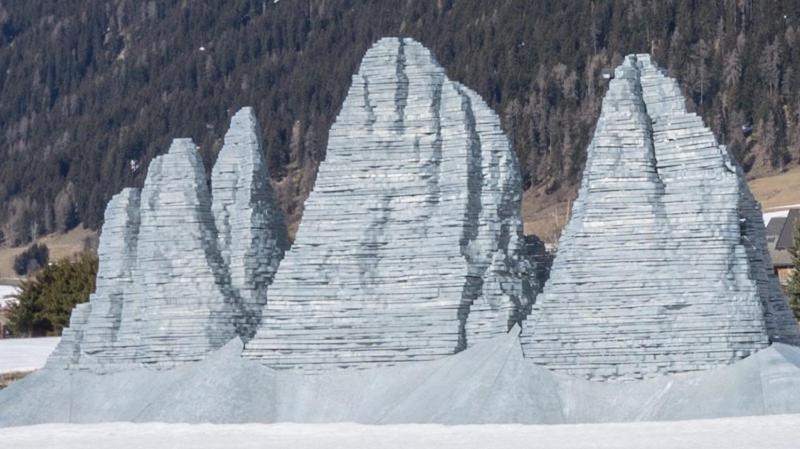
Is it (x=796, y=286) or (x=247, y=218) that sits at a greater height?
(x=247, y=218)

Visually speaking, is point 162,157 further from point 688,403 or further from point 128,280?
point 688,403

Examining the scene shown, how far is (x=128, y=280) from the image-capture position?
35.3 m

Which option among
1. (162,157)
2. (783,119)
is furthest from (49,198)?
(162,157)

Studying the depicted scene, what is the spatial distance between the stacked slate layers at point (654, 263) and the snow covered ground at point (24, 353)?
23643mm

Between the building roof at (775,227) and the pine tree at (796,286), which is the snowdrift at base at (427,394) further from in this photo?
the building roof at (775,227)

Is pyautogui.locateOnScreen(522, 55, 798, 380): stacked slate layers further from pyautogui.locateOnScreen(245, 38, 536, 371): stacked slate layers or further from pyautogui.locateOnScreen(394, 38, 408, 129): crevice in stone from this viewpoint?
pyautogui.locateOnScreen(394, 38, 408, 129): crevice in stone

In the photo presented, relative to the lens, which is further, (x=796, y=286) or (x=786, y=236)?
(x=786, y=236)

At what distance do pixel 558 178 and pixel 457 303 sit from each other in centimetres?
8864

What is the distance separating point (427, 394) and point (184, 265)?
18.3 ft

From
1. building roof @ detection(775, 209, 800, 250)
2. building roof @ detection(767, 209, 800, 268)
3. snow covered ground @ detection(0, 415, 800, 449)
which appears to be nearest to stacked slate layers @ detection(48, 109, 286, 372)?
snow covered ground @ detection(0, 415, 800, 449)

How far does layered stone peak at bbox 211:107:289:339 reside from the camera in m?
34.4

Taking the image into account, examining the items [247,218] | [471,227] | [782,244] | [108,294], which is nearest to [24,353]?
[108,294]

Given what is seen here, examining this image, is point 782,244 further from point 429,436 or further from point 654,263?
point 429,436

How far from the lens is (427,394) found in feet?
101
